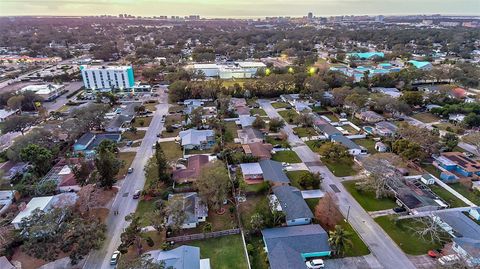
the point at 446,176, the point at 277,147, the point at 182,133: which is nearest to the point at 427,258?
the point at 446,176

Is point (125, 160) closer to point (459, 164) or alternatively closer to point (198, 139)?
point (198, 139)

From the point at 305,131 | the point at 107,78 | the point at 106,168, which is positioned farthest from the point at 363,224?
the point at 107,78

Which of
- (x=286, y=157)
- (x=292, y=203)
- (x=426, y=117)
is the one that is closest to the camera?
(x=292, y=203)

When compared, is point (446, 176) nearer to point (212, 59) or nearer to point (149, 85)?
point (149, 85)

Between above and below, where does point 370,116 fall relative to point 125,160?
above

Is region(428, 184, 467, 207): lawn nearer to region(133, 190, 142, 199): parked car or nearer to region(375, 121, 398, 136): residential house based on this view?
region(375, 121, 398, 136): residential house

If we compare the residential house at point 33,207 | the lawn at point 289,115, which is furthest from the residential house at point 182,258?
the lawn at point 289,115

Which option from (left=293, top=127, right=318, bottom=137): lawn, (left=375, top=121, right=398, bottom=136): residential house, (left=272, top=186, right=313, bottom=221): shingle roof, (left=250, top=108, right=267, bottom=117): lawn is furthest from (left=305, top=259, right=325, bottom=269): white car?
(left=250, top=108, right=267, bottom=117): lawn

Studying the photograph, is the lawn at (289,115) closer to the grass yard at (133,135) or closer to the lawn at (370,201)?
the lawn at (370,201)
